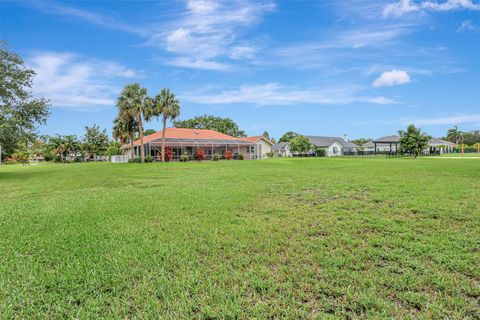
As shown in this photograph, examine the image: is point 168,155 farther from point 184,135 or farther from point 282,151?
point 282,151

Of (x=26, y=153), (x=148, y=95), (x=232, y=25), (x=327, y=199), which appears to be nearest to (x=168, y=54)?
(x=232, y=25)

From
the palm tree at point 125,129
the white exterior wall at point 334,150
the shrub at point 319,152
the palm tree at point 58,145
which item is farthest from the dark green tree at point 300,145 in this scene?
the palm tree at point 58,145

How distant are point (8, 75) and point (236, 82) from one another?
23251 mm

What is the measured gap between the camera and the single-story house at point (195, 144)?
37.2 metres

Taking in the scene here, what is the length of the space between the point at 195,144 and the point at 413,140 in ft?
116

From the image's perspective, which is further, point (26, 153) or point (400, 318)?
point (26, 153)

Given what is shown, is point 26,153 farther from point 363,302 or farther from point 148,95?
point 363,302

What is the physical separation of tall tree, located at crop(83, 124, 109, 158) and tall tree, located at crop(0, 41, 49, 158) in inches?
1329

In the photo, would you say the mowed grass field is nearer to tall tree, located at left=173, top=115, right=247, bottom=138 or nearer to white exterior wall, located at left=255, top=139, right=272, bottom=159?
white exterior wall, located at left=255, top=139, right=272, bottom=159

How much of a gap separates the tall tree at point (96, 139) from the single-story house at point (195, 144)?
10.1 meters

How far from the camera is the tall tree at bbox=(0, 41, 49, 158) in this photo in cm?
1644

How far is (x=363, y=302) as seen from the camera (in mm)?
2396

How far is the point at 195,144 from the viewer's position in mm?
38312

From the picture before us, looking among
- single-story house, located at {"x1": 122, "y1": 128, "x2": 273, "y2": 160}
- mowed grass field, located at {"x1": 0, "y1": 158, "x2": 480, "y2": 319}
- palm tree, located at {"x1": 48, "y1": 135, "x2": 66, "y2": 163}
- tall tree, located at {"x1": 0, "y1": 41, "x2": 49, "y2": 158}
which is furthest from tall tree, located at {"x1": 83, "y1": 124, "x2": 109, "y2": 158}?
mowed grass field, located at {"x1": 0, "y1": 158, "x2": 480, "y2": 319}
